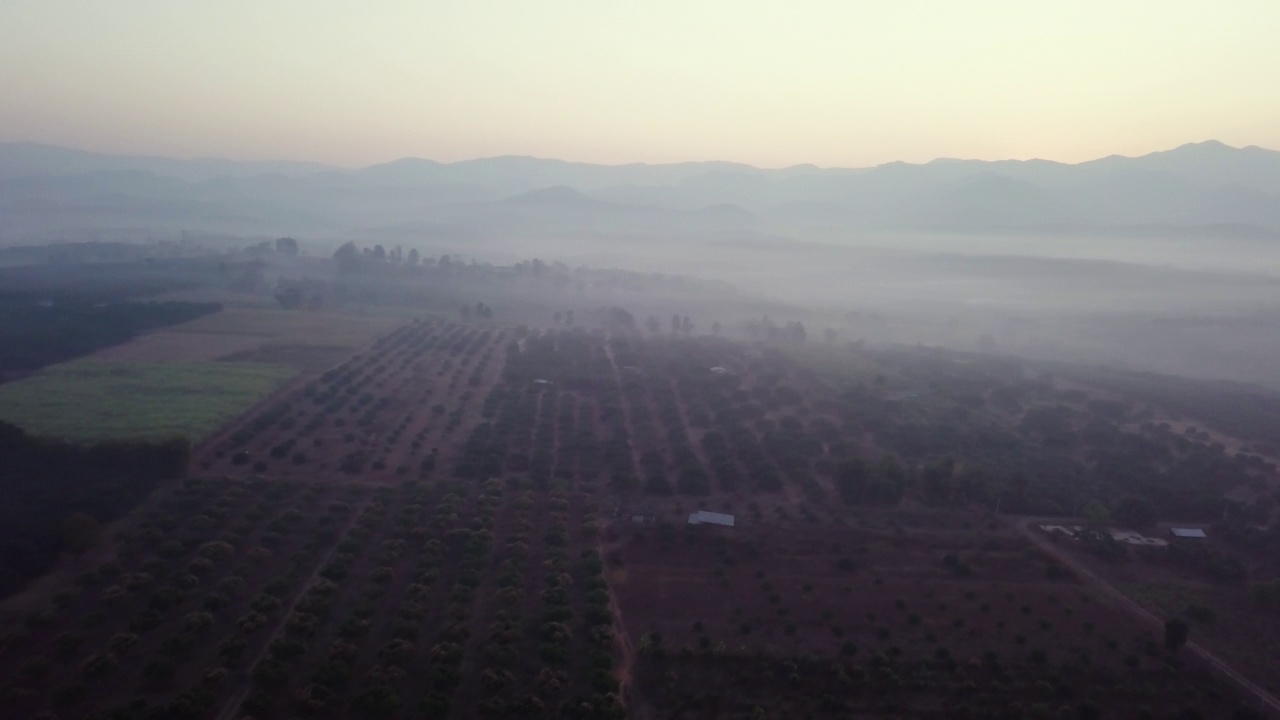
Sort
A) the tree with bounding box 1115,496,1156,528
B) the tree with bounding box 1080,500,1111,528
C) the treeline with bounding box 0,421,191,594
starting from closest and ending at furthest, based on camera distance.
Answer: the treeline with bounding box 0,421,191,594
the tree with bounding box 1115,496,1156,528
the tree with bounding box 1080,500,1111,528

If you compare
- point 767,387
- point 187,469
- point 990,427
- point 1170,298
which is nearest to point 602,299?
point 767,387

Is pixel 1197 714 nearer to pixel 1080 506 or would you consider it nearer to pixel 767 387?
pixel 1080 506

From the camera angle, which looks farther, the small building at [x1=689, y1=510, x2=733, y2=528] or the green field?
the green field

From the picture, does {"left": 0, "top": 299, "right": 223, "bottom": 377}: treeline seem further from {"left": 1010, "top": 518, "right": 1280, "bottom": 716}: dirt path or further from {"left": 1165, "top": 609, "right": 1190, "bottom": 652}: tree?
{"left": 1165, "top": 609, "right": 1190, "bottom": 652}: tree

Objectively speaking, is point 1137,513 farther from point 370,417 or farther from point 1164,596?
point 370,417

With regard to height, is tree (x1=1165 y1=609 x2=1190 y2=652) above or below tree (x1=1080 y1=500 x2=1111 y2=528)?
below

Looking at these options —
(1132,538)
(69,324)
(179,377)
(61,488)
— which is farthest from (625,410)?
(69,324)

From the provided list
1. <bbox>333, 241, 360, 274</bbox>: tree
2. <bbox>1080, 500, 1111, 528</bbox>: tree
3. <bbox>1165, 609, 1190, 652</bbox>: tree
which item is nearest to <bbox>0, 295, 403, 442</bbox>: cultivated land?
<bbox>333, 241, 360, 274</bbox>: tree

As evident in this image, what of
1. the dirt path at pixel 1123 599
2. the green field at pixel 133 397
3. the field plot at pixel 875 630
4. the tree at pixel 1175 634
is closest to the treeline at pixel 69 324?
the green field at pixel 133 397

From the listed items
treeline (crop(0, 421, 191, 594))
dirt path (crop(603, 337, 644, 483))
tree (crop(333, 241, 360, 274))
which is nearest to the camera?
treeline (crop(0, 421, 191, 594))
